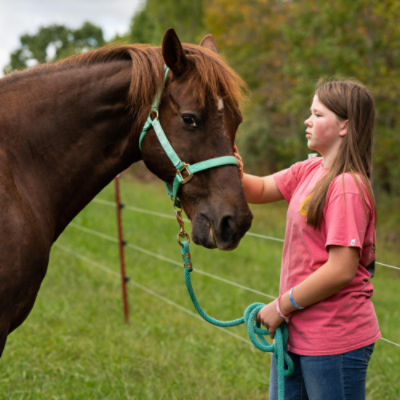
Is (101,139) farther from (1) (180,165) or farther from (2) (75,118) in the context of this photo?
(1) (180,165)

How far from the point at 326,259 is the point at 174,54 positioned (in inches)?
37.0

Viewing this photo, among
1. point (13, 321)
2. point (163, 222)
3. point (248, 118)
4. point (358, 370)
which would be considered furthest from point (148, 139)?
point (248, 118)

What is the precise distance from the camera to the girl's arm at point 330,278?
149 cm

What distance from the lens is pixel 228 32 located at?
67.3 feet

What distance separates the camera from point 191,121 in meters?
1.78

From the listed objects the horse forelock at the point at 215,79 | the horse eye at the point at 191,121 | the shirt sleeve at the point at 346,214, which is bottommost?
the shirt sleeve at the point at 346,214

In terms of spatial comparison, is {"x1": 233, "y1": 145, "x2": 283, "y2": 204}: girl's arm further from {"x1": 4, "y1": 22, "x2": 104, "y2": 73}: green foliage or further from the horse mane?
{"x1": 4, "y1": 22, "x2": 104, "y2": 73}: green foliage

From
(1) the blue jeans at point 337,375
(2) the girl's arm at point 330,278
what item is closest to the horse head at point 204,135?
(2) the girl's arm at point 330,278

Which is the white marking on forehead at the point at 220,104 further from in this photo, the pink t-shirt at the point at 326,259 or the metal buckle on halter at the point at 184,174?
the pink t-shirt at the point at 326,259

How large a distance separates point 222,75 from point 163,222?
6.68 meters

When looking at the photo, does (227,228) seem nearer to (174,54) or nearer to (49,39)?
(174,54)

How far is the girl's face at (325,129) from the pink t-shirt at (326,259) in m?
0.10

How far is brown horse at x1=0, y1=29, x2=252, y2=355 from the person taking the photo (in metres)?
1.70

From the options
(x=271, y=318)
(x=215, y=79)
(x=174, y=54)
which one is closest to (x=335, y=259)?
(x=271, y=318)
